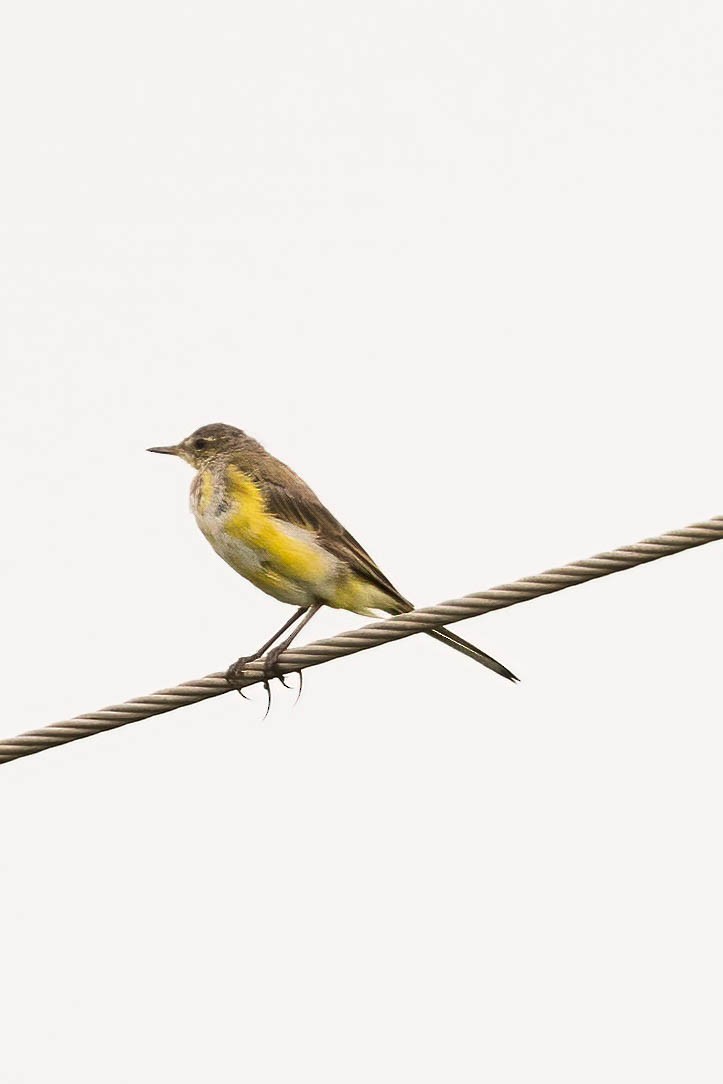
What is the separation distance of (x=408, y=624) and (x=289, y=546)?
1.99m

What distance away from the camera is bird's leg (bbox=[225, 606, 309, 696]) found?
827 centimetres

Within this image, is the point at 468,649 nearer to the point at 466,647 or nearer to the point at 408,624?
the point at 466,647

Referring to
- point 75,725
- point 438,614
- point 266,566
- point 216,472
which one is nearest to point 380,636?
point 438,614

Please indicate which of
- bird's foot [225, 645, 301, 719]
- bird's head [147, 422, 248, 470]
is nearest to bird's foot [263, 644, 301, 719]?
bird's foot [225, 645, 301, 719]

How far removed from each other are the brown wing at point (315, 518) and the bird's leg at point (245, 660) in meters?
0.42

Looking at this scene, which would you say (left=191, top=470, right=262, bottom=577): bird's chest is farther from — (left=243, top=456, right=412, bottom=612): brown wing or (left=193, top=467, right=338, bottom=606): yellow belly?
(left=243, top=456, right=412, bottom=612): brown wing

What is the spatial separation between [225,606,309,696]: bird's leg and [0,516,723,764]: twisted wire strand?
1.71 feet

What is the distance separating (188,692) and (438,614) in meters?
1.13

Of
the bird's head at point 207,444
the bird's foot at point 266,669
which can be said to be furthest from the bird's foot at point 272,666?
the bird's head at point 207,444

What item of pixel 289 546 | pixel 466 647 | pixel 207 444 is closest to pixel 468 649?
pixel 466 647

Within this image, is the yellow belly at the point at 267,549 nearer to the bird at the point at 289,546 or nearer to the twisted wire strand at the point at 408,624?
the bird at the point at 289,546

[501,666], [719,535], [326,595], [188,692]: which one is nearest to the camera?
[719,535]

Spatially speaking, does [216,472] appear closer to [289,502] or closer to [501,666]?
[289,502]

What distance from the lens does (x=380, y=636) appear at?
7578mm
